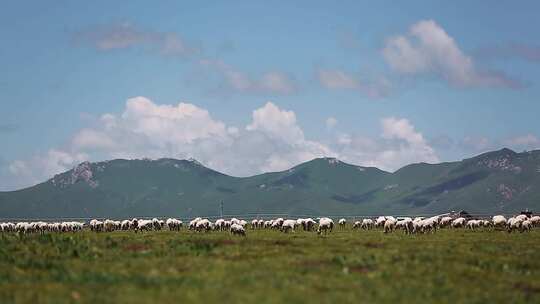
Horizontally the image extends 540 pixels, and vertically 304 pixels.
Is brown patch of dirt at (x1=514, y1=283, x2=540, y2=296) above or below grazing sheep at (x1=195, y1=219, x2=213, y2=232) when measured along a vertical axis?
below

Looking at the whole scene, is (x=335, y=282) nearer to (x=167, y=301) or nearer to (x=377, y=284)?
(x=377, y=284)

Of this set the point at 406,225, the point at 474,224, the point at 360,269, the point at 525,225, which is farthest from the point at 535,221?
the point at 360,269

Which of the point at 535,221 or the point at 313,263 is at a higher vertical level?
the point at 535,221

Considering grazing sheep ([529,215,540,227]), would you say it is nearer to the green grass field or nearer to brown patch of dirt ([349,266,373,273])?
the green grass field

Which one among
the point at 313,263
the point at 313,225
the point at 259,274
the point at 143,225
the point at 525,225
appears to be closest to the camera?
the point at 259,274

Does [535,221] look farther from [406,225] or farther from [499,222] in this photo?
[406,225]

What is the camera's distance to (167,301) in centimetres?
1917

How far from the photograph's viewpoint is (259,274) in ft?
79.6

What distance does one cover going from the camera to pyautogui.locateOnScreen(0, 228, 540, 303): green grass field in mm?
20344

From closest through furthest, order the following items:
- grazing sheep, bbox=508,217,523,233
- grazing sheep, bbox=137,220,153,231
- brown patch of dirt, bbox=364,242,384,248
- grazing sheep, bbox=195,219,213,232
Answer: brown patch of dirt, bbox=364,242,384,248, grazing sheep, bbox=508,217,523,233, grazing sheep, bbox=195,219,213,232, grazing sheep, bbox=137,220,153,231

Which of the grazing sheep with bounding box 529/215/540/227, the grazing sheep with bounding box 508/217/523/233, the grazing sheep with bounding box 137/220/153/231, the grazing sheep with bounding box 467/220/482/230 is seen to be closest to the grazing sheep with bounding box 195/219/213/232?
the grazing sheep with bounding box 137/220/153/231

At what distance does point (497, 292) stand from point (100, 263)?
15228 millimetres

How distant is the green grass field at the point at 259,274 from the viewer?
2034 centimetres

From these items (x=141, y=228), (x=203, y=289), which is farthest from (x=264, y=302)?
(x=141, y=228)
